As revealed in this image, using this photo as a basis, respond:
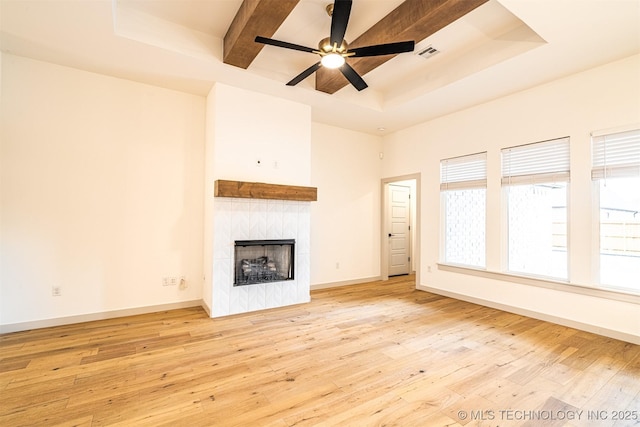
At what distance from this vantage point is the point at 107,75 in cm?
369

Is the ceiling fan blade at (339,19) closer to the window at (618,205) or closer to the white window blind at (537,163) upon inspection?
the white window blind at (537,163)

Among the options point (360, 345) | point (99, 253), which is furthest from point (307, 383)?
point (99, 253)

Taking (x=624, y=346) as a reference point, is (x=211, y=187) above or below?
above

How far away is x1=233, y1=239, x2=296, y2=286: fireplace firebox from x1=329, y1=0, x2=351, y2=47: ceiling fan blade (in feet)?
8.62

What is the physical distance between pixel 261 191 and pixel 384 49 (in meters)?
2.25

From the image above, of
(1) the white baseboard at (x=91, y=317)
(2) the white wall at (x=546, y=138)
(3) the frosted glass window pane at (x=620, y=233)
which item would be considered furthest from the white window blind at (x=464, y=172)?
(1) the white baseboard at (x=91, y=317)

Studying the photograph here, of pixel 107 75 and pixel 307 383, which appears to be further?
pixel 107 75

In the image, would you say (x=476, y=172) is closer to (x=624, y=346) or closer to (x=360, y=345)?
(x=624, y=346)

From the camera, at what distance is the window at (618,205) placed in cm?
314

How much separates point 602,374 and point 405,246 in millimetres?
4477

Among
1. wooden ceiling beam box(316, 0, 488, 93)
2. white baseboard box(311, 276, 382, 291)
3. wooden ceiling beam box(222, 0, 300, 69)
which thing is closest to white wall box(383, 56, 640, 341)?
white baseboard box(311, 276, 382, 291)

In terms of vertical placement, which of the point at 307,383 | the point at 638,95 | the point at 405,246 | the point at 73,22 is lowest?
the point at 307,383

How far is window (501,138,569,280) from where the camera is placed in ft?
12.1

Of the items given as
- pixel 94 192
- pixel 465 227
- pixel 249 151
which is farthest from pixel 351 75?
pixel 94 192
